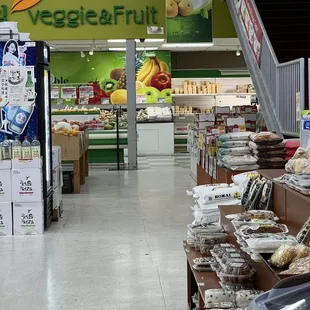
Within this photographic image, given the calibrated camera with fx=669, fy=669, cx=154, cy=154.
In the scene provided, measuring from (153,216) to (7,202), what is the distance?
2188mm

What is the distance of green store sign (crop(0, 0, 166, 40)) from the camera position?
13125 mm

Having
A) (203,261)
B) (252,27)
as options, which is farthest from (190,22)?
(203,261)

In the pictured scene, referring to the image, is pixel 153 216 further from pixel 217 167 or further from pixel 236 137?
pixel 236 137

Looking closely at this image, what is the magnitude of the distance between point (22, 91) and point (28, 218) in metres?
1.49

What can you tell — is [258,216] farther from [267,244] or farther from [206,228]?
[206,228]

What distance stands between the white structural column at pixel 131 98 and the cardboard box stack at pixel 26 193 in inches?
300

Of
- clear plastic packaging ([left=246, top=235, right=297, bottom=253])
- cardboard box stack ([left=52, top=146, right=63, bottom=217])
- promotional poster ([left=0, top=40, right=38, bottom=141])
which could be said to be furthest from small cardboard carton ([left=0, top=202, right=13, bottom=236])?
clear plastic packaging ([left=246, top=235, right=297, bottom=253])

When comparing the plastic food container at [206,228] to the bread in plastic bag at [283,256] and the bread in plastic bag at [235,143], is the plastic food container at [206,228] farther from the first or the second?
the bread in plastic bag at [235,143]

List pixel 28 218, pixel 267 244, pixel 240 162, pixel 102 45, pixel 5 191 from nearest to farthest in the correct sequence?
1. pixel 267 244
2. pixel 240 162
3. pixel 5 191
4. pixel 28 218
5. pixel 102 45

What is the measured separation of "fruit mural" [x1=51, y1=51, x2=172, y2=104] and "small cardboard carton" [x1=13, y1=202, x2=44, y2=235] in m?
12.7

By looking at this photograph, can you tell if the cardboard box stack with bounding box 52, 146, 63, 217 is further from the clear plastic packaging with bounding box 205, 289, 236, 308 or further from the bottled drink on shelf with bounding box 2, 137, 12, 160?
the clear plastic packaging with bounding box 205, 289, 236, 308

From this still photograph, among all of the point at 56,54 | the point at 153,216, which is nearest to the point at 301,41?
the point at 153,216

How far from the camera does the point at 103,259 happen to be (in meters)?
6.57

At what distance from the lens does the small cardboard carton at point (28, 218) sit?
25.4 ft
